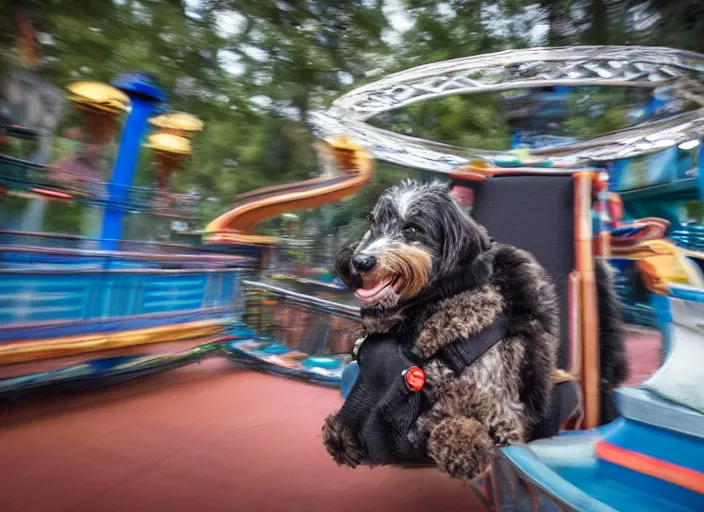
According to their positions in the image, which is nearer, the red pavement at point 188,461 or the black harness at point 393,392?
the black harness at point 393,392

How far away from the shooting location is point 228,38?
5.71 ft

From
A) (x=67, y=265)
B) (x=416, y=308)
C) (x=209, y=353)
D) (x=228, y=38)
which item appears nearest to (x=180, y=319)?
(x=209, y=353)

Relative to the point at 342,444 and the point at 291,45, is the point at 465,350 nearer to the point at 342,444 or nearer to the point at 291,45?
the point at 342,444

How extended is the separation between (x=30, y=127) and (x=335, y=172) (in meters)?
1.29

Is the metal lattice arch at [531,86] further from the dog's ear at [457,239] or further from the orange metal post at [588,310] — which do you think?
the dog's ear at [457,239]

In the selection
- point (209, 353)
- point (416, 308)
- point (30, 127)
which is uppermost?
point (30, 127)

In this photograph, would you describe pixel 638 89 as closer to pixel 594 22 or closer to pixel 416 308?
pixel 594 22

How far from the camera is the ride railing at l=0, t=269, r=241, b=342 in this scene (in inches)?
62.4

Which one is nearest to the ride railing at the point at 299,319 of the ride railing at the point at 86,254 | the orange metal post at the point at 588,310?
the ride railing at the point at 86,254

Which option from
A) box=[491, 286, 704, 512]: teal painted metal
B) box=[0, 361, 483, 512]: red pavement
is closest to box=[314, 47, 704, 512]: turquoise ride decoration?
→ box=[491, 286, 704, 512]: teal painted metal

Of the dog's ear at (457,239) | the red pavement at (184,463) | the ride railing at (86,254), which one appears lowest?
the red pavement at (184,463)

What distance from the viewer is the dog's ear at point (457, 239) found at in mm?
962

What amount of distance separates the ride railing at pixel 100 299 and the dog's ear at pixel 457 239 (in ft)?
4.75

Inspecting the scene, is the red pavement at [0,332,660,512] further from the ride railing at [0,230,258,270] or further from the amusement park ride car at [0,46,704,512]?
the ride railing at [0,230,258,270]
